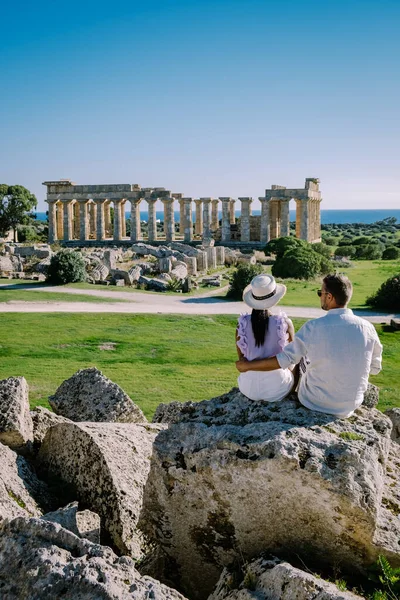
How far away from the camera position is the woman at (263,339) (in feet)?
17.1

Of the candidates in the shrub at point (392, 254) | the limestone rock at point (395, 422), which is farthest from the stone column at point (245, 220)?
the limestone rock at point (395, 422)

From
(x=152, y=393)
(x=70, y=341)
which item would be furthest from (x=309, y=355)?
(x=70, y=341)

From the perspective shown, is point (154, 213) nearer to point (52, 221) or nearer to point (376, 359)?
point (52, 221)

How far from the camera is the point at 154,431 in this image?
653 cm

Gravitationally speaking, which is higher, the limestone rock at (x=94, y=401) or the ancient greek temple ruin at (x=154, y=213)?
the ancient greek temple ruin at (x=154, y=213)

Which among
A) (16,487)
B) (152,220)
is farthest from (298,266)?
(16,487)

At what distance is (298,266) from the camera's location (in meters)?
34.1

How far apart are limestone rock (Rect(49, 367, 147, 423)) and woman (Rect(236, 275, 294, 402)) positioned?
8.05ft

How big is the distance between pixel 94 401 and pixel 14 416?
161 cm

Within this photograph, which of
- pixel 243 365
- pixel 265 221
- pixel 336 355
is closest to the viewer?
pixel 336 355

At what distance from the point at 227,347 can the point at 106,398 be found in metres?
10.6

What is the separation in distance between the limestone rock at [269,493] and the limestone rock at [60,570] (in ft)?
2.69

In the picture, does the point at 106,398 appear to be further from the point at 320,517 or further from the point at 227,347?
the point at 227,347

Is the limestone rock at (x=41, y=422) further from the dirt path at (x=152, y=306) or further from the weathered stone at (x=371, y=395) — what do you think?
the dirt path at (x=152, y=306)
